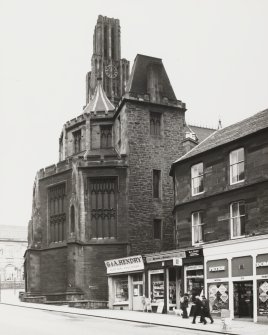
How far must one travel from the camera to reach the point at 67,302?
45.8 m

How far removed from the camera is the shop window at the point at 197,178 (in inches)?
1382

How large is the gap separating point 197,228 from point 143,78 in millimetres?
20405

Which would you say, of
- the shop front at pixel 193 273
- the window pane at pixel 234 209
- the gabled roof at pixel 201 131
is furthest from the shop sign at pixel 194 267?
the gabled roof at pixel 201 131

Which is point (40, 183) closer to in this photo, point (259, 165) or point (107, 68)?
point (259, 165)

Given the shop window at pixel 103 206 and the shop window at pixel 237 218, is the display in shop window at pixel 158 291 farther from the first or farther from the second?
the shop window at pixel 103 206

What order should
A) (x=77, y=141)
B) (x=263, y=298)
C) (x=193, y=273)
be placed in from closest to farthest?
(x=263, y=298) < (x=193, y=273) < (x=77, y=141)

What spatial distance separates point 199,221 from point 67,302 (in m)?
15.9

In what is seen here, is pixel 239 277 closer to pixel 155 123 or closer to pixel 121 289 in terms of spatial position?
pixel 121 289

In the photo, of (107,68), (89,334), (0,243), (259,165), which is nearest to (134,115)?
(259,165)

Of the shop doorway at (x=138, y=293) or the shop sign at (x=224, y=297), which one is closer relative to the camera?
the shop sign at (x=224, y=297)

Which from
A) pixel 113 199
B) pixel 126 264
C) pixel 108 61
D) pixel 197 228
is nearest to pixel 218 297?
pixel 197 228

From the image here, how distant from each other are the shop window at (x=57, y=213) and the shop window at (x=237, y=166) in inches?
826

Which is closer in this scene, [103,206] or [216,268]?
[216,268]

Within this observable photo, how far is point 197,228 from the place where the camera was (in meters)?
35.3
